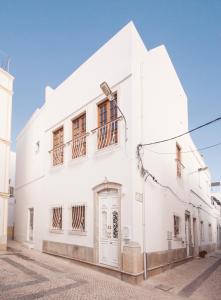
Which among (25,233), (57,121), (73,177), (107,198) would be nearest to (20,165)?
(25,233)

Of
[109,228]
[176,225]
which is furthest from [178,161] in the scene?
[109,228]

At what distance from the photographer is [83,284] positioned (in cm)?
749

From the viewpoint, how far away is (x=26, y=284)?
706 centimetres

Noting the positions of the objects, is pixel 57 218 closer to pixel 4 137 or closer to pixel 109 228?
pixel 109 228

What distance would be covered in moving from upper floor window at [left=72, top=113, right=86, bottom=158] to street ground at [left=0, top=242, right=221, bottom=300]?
13.3 ft

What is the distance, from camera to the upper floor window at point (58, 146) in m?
12.5

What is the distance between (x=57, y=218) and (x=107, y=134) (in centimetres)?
452

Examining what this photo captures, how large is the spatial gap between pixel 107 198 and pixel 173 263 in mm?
4154

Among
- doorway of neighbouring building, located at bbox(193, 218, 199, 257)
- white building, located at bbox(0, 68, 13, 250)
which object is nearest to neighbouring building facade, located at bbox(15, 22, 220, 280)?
white building, located at bbox(0, 68, 13, 250)

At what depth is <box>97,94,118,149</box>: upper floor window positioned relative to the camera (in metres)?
9.64

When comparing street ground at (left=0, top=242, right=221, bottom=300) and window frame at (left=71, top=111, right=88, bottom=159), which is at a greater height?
window frame at (left=71, top=111, right=88, bottom=159)

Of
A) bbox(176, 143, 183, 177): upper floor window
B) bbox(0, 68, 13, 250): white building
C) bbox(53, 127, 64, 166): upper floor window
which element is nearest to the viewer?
bbox(53, 127, 64, 166): upper floor window

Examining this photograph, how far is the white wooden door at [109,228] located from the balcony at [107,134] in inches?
66.0

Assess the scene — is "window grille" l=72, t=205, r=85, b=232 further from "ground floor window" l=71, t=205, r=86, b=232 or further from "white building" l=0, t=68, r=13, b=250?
"white building" l=0, t=68, r=13, b=250
